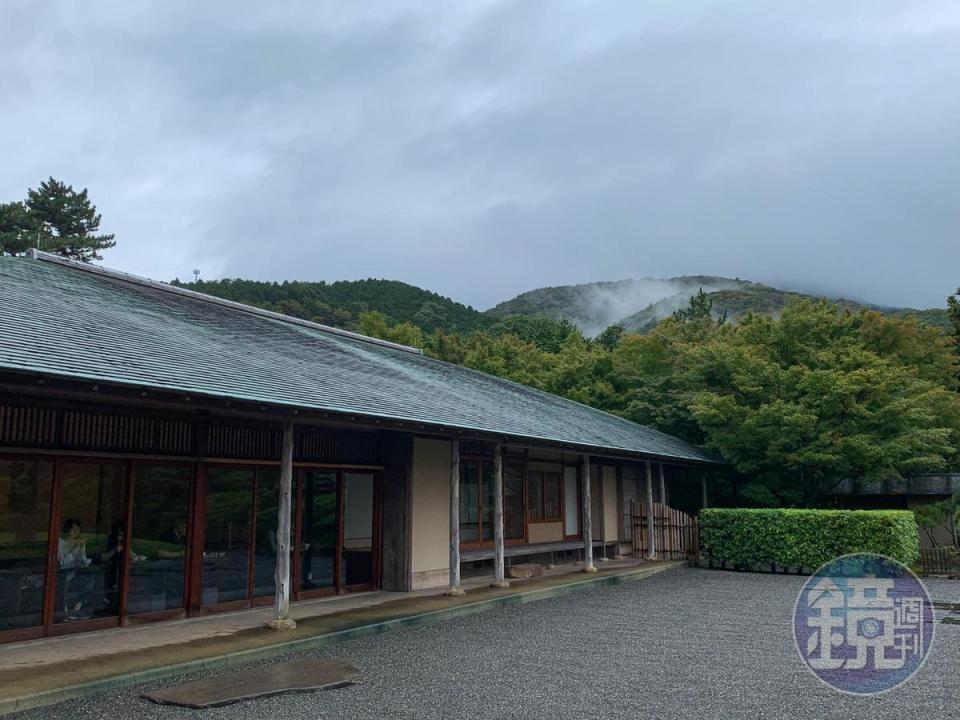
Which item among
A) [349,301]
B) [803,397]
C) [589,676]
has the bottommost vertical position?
[589,676]

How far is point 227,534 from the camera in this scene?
9773 millimetres

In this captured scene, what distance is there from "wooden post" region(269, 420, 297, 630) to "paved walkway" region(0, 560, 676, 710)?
0.61 feet

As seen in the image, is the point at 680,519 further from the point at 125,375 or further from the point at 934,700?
the point at 125,375

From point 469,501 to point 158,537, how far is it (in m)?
6.54

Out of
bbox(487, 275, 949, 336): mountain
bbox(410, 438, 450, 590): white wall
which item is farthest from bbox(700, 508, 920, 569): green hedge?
bbox(487, 275, 949, 336): mountain

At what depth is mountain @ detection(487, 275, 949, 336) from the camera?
Answer: 412 feet

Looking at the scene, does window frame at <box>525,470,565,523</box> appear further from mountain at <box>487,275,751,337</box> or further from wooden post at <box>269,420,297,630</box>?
mountain at <box>487,275,751,337</box>

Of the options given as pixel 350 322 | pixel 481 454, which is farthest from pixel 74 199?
pixel 481 454

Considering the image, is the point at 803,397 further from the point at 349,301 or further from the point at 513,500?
the point at 349,301

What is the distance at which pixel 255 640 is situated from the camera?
7.91 meters

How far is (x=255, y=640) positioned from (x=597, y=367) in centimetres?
2235

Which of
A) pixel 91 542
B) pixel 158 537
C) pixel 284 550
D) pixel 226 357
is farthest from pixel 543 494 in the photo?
pixel 91 542

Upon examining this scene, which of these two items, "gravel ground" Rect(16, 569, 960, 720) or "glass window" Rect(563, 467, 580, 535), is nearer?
"gravel ground" Rect(16, 569, 960, 720)

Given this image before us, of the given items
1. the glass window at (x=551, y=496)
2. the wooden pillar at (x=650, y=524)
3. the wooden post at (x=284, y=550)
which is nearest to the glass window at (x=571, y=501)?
the glass window at (x=551, y=496)
